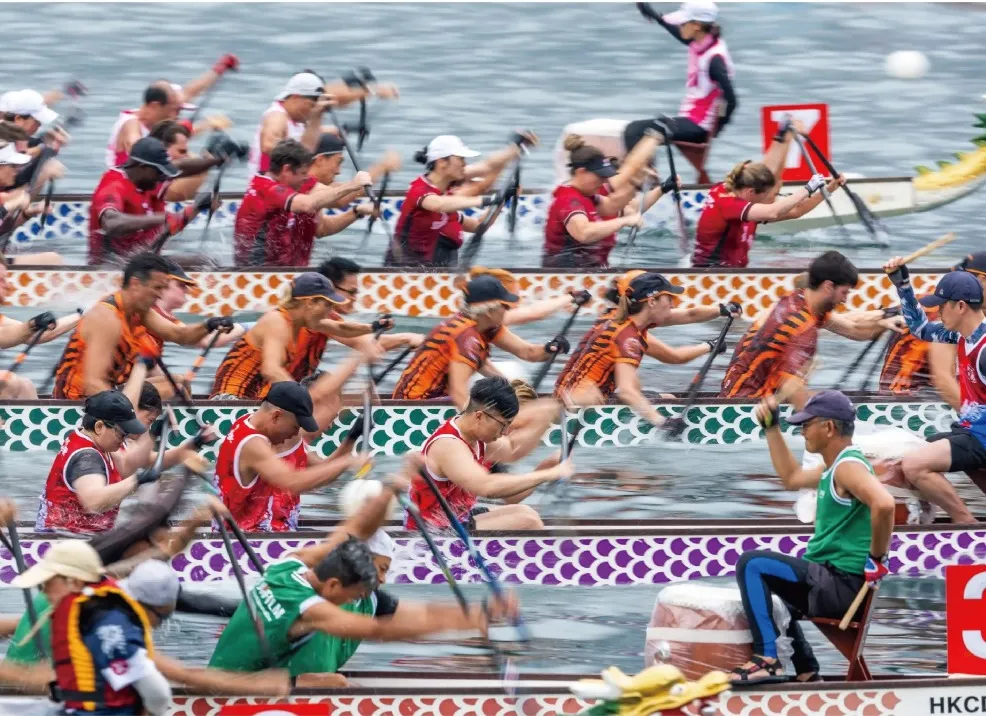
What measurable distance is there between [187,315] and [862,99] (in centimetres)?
1436

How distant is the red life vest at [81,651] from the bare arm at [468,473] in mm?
2183

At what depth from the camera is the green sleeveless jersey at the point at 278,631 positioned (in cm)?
772

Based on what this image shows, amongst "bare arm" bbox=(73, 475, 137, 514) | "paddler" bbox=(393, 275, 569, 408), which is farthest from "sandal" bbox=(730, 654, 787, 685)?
"paddler" bbox=(393, 275, 569, 408)

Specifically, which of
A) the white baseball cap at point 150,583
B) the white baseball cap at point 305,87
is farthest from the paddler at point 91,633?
the white baseball cap at point 305,87

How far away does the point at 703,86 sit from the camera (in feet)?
54.2

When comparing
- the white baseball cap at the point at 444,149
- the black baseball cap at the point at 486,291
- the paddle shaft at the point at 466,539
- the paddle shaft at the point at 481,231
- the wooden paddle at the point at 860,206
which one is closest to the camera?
the paddle shaft at the point at 466,539

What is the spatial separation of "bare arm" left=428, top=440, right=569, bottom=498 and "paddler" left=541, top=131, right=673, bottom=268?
5.12 metres

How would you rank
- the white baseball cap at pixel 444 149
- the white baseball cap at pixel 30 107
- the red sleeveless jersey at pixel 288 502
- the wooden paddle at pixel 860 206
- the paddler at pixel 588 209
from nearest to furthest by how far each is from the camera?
the red sleeveless jersey at pixel 288 502
the paddler at pixel 588 209
the white baseball cap at pixel 444 149
the wooden paddle at pixel 860 206
the white baseball cap at pixel 30 107

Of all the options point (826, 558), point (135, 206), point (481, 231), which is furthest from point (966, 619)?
point (481, 231)

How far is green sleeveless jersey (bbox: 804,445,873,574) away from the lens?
8297 millimetres

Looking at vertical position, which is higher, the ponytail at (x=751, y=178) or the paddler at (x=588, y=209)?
the ponytail at (x=751, y=178)

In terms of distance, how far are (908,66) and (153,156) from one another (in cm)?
1712

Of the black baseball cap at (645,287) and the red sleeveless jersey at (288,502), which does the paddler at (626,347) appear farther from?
the red sleeveless jersey at (288,502)

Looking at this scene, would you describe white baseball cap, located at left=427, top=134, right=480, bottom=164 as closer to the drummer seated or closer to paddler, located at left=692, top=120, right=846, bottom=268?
paddler, located at left=692, top=120, right=846, bottom=268
